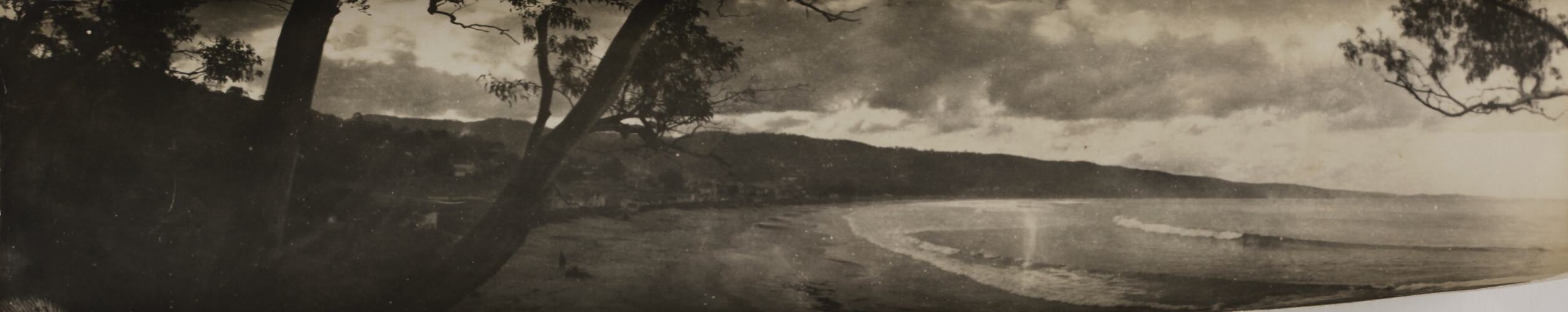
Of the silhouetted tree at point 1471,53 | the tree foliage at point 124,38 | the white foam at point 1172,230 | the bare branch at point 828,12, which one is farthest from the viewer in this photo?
the silhouetted tree at point 1471,53

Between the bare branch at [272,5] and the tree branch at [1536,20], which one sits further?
the tree branch at [1536,20]

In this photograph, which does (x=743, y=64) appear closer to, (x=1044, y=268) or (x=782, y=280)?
(x=782, y=280)

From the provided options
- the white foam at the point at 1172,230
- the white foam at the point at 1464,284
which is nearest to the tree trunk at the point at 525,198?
the white foam at the point at 1172,230

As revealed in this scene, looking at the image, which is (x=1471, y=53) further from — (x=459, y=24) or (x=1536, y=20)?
(x=459, y=24)

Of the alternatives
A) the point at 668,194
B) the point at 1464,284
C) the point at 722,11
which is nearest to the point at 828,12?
the point at 722,11

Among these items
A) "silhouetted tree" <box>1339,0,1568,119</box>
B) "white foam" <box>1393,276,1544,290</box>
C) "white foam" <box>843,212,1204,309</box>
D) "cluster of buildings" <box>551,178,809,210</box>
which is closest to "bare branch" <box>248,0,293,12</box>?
"cluster of buildings" <box>551,178,809,210</box>

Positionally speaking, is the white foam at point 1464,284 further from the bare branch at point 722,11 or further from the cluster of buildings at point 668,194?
the bare branch at point 722,11

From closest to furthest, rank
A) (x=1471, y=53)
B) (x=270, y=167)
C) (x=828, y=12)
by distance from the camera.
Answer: (x=270, y=167) < (x=828, y=12) < (x=1471, y=53)

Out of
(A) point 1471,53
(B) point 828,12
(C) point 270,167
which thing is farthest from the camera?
(A) point 1471,53

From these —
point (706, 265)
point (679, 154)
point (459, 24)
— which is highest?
point (459, 24)
